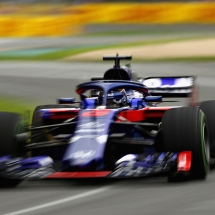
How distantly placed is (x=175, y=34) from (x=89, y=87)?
2347cm

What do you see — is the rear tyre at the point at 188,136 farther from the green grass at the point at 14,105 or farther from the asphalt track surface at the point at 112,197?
the green grass at the point at 14,105

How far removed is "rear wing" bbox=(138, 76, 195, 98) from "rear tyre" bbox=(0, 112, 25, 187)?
3.11 meters

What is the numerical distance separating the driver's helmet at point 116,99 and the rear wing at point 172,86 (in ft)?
4.86

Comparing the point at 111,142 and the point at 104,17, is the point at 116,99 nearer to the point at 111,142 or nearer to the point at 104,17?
the point at 111,142

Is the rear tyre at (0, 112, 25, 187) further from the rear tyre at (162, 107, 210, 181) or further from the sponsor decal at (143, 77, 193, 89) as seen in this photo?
the sponsor decal at (143, 77, 193, 89)

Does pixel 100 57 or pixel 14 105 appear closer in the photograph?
pixel 14 105

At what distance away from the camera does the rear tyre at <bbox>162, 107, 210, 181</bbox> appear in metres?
7.85

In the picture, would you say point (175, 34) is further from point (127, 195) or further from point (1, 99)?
point (127, 195)

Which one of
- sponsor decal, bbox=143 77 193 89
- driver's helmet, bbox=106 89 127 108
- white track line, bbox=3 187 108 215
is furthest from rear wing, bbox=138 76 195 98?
white track line, bbox=3 187 108 215

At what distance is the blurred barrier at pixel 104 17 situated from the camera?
3512cm

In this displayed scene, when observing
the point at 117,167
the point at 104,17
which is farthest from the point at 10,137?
the point at 104,17

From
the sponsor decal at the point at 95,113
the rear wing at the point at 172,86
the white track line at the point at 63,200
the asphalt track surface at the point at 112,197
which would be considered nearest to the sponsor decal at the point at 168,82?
the rear wing at the point at 172,86

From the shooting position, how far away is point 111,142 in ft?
26.7

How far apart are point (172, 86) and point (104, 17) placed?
92.0ft
